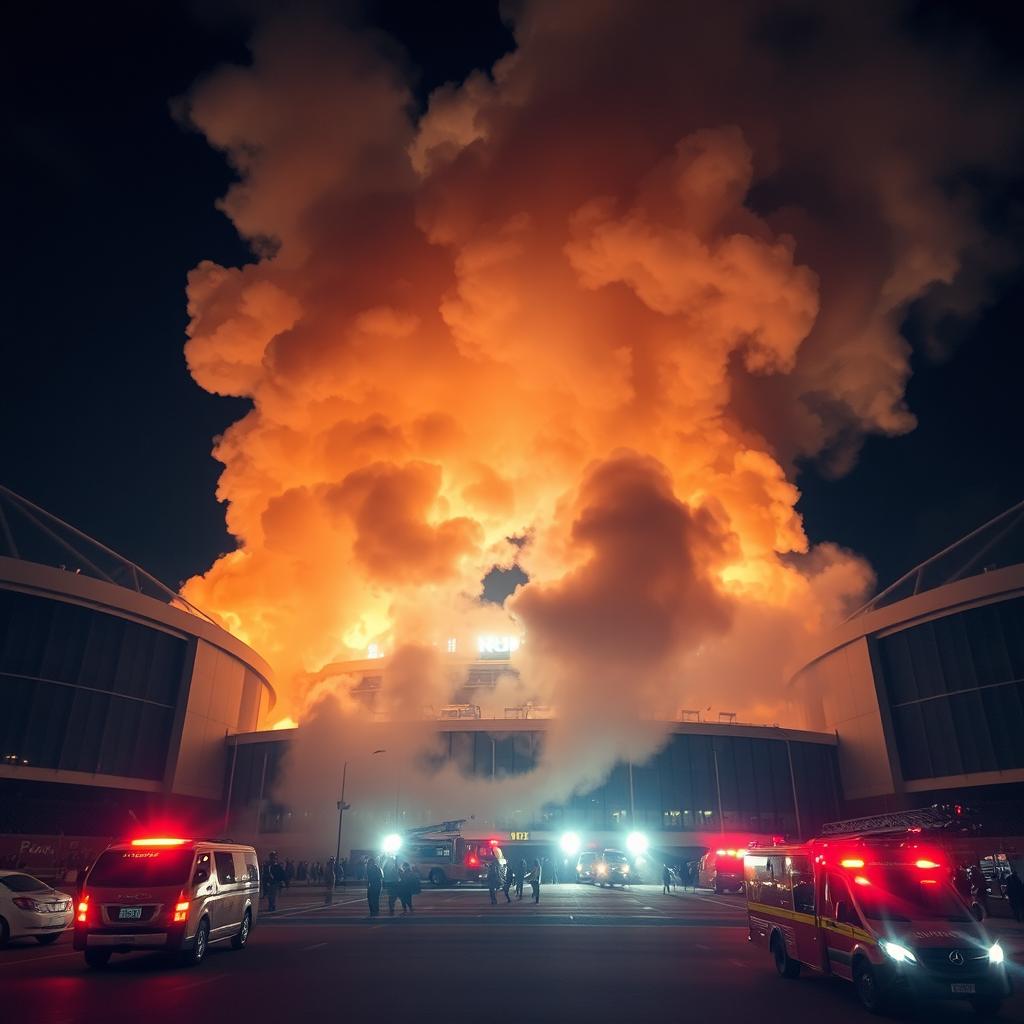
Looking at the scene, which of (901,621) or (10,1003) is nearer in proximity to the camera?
(10,1003)

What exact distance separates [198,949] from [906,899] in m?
12.2

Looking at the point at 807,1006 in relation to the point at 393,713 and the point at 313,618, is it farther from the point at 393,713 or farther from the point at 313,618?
the point at 313,618

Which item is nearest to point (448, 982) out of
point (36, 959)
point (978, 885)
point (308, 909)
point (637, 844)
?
point (36, 959)

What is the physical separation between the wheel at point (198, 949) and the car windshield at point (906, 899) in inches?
451

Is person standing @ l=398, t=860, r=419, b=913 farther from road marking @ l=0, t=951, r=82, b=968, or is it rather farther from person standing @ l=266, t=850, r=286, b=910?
road marking @ l=0, t=951, r=82, b=968

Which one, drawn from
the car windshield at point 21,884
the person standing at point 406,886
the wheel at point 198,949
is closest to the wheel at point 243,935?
the wheel at point 198,949

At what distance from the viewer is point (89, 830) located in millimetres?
54094

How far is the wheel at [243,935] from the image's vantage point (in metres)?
16.6

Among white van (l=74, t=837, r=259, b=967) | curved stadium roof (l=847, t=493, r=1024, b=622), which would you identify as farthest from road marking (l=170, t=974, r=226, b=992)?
curved stadium roof (l=847, t=493, r=1024, b=622)

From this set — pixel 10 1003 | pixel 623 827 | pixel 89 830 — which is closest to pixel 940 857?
pixel 10 1003

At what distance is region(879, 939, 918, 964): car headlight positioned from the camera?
1027 cm

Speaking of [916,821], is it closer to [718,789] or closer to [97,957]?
[97,957]

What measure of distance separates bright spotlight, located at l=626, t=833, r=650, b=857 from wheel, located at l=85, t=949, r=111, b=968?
157ft

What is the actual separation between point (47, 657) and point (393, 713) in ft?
80.4
